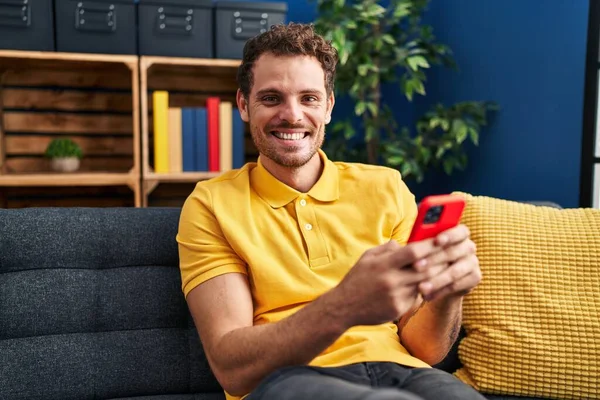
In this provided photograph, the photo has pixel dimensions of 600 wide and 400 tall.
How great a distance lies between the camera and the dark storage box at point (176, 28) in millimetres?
2654

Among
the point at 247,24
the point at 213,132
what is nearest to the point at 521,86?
the point at 247,24

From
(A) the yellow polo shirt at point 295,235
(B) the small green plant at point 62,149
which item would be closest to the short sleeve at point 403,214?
(A) the yellow polo shirt at point 295,235

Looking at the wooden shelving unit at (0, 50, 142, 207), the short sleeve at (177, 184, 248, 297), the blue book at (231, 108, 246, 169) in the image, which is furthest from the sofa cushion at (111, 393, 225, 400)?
the blue book at (231, 108, 246, 169)

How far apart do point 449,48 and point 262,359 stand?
2291 mm

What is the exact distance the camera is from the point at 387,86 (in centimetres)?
339

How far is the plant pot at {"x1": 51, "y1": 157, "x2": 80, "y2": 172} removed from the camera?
2.71 metres

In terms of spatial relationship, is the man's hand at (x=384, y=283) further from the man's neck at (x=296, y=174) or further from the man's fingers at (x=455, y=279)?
the man's neck at (x=296, y=174)

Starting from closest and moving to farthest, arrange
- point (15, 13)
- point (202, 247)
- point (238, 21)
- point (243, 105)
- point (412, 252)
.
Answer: point (412, 252) < point (202, 247) < point (243, 105) < point (15, 13) < point (238, 21)

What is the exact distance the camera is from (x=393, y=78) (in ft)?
9.23

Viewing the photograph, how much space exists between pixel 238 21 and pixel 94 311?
1.71 meters

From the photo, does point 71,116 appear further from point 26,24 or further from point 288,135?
point 288,135

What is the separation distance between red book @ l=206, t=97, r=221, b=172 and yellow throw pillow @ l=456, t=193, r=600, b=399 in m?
1.54

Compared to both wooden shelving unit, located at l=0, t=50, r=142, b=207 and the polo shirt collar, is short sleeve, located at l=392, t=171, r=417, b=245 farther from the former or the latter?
wooden shelving unit, located at l=0, t=50, r=142, b=207

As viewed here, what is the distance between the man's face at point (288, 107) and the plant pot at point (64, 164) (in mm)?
1637
